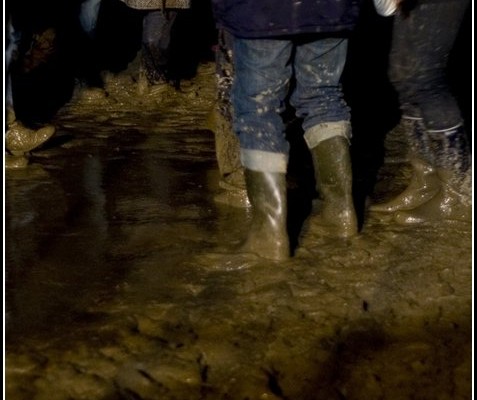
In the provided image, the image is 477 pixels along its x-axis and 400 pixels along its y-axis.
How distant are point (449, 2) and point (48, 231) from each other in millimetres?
1904

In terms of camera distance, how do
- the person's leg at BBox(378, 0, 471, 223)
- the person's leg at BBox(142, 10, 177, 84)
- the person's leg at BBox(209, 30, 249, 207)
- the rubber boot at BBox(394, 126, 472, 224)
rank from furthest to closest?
the person's leg at BBox(142, 10, 177, 84) < the person's leg at BBox(209, 30, 249, 207) < the rubber boot at BBox(394, 126, 472, 224) < the person's leg at BBox(378, 0, 471, 223)

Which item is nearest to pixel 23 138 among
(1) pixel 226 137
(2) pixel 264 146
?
(1) pixel 226 137

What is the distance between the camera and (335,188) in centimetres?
288

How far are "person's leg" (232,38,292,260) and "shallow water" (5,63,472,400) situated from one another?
0.34 ft

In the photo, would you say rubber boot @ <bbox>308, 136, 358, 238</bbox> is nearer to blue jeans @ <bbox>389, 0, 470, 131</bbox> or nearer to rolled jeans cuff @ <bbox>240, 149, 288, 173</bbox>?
→ rolled jeans cuff @ <bbox>240, 149, 288, 173</bbox>

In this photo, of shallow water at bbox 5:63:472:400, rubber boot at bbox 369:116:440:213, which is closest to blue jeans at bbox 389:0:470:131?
rubber boot at bbox 369:116:440:213

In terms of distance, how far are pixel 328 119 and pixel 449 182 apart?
2.13 feet

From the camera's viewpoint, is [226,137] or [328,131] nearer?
[328,131]

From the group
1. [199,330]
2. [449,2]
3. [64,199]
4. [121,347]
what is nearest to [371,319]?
[199,330]

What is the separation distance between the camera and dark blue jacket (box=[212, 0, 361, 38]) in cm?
242

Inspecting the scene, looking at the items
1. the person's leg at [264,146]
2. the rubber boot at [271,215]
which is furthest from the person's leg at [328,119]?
the rubber boot at [271,215]

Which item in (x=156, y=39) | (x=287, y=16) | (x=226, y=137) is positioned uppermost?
(x=287, y=16)

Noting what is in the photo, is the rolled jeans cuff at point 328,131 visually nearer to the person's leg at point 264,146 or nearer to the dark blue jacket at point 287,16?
the person's leg at point 264,146

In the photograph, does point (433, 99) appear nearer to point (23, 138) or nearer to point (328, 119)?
point (328, 119)
